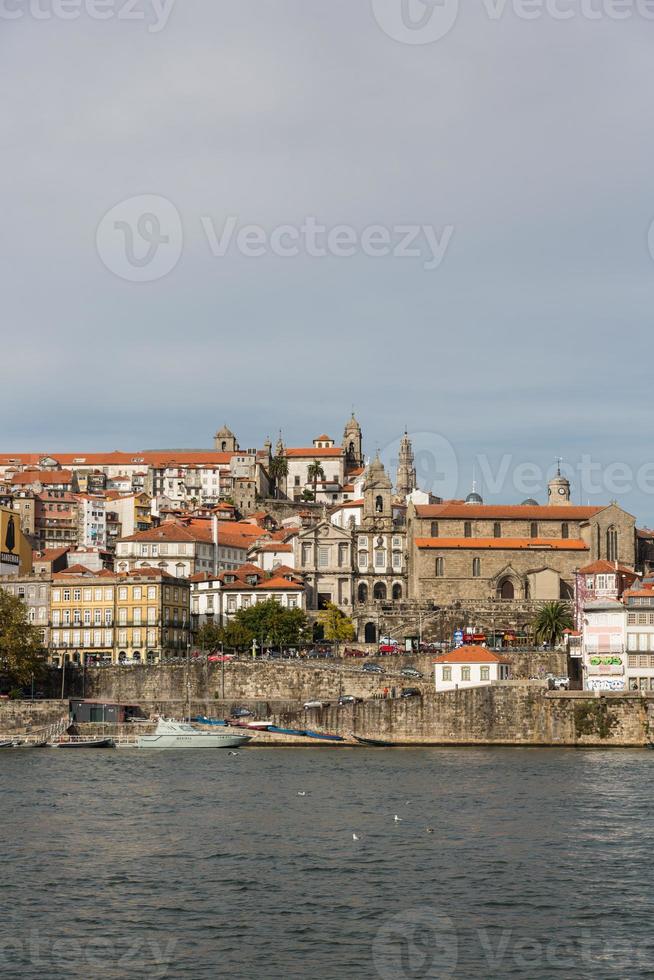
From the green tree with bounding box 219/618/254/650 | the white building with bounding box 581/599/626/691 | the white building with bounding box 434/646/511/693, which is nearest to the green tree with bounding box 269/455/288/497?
Result: the green tree with bounding box 219/618/254/650

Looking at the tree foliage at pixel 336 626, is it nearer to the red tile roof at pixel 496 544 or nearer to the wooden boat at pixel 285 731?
the red tile roof at pixel 496 544

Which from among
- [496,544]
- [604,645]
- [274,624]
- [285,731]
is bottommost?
[285,731]

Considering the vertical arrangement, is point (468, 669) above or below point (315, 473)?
below

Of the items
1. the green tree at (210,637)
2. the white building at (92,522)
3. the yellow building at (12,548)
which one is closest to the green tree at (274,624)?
the green tree at (210,637)

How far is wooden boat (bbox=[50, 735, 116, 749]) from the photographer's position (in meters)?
82.1

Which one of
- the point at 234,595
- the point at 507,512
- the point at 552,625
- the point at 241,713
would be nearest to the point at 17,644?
the point at 241,713

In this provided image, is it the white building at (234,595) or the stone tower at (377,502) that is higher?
the stone tower at (377,502)

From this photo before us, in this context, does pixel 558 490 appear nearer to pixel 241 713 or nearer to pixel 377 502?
pixel 377 502

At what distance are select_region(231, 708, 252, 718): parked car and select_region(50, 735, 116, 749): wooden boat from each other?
9.23 m

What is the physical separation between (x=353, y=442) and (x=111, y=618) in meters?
91.6

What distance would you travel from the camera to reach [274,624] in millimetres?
106812

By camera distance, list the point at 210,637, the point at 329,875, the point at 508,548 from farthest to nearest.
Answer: the point at 508,548 → the point at 210,637 → the point at 329,875

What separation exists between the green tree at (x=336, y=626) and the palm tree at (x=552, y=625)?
14.4 m

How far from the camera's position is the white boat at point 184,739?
8081 centimetres
